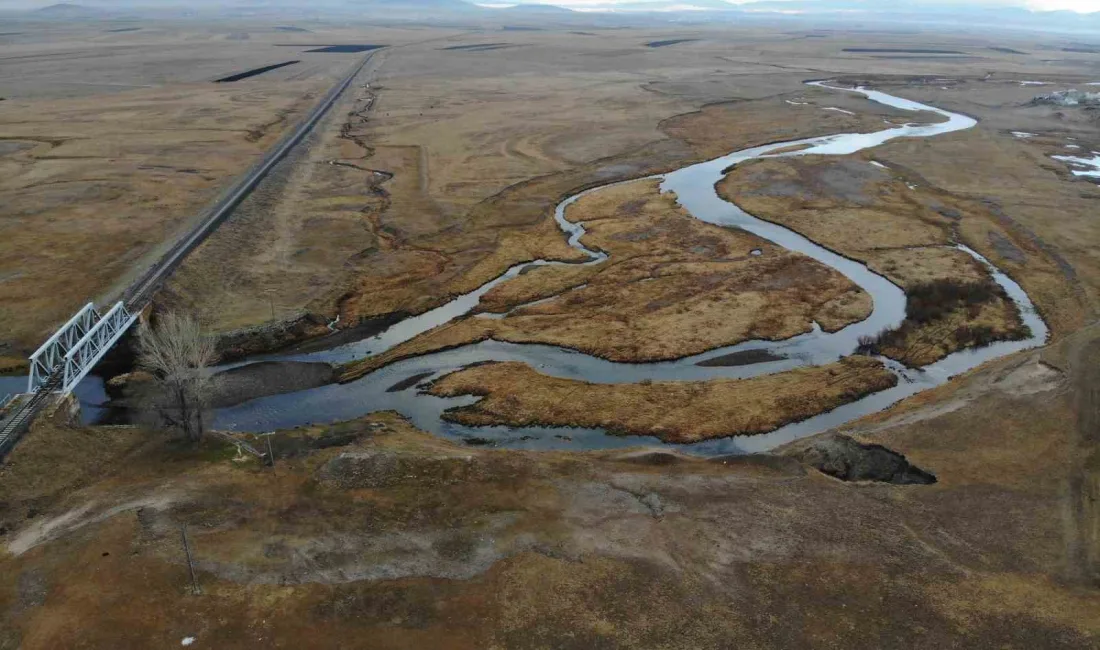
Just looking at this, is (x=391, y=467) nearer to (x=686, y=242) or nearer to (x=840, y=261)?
(x=686, y=242)

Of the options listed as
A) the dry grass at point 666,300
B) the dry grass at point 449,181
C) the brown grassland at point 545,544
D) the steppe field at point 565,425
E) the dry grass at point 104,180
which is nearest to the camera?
the brown grassland at point 545,544

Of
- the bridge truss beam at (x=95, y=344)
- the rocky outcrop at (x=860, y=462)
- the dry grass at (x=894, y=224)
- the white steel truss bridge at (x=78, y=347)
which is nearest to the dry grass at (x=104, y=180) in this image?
the white steel truss bridge at (x=78, y=347)

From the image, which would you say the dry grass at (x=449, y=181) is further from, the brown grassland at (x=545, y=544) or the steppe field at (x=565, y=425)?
the brown grassland at (x=545, y=544)

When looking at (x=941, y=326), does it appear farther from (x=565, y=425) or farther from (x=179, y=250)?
(x=179, y=250)

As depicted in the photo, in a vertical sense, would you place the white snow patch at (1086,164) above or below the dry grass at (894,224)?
above

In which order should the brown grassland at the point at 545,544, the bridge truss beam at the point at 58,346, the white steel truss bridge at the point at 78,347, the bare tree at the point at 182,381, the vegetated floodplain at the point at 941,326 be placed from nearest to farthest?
1. the brown grassland at the point at 545,544
2. the bare tree at the point at 182,381
3. the bridge truss beam at the point at 58,346
4. the white steel truss bridge at the point at 78,347
5. the vegetated floodplain at the point at 941,326

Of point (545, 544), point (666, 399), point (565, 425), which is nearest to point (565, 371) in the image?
point (565, 425)

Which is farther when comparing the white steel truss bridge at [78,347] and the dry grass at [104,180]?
the dry grass at [104,180]

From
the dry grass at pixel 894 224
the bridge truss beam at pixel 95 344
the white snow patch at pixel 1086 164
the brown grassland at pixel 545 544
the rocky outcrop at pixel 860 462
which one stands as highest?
the white snow patch at pixel 1086 164

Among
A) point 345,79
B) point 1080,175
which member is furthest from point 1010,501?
point 345,79
